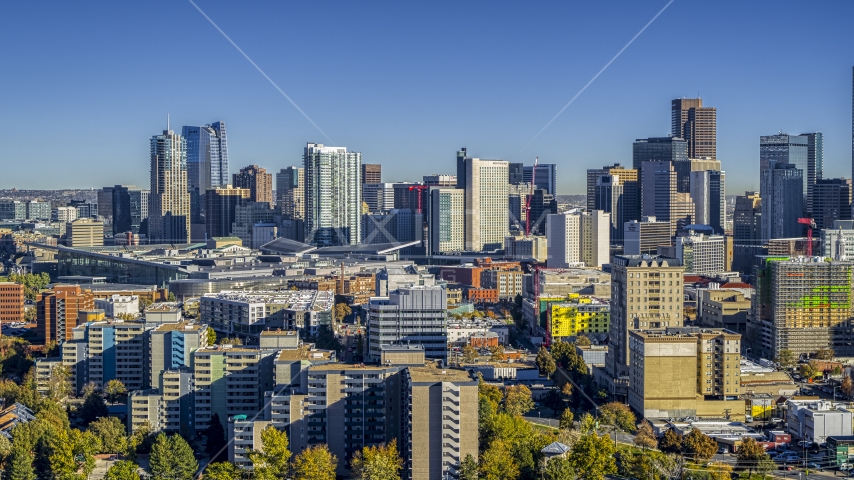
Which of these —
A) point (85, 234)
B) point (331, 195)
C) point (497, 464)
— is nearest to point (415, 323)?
point (497, 464)

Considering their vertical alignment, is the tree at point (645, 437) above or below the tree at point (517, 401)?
below

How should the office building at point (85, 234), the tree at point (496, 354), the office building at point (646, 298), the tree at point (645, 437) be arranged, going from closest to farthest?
the tree at point (645, 437), the office building at point (646, 298), the tree at point (496, 354), the office building at point (85, 234)

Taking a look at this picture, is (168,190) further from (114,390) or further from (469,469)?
(469,469)

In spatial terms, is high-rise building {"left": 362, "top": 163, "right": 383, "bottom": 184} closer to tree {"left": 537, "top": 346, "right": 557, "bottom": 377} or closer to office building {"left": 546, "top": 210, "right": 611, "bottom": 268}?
office building {"left": 546, "top": 210, "right": 611, "bottom": 268}

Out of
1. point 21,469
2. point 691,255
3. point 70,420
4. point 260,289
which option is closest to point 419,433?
point 21,469

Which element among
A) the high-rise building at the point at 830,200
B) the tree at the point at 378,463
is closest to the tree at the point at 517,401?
the tree at the point at 378,463

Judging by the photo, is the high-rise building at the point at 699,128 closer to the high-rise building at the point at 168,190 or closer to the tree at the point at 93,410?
the high-rise building at the point at 168,190
